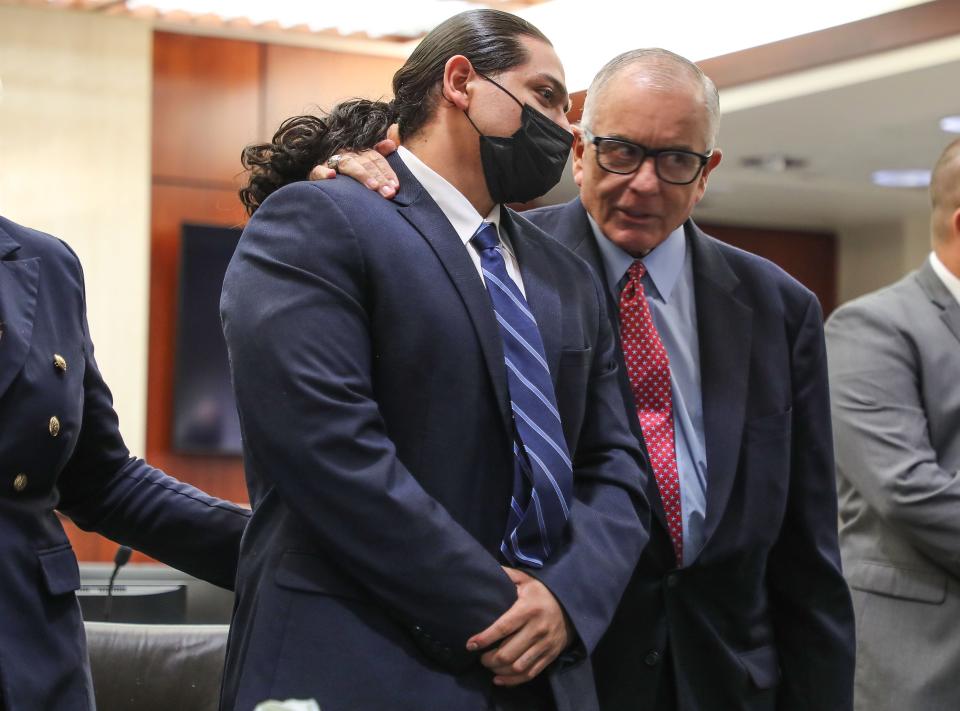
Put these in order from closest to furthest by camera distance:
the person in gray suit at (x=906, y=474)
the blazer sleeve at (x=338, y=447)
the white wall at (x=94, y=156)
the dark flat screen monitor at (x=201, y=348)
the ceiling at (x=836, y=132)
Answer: the blazer sleeve at (x=338, y=447)
the person in gray suit at (x=906, y=474)
the ceiling at (x=836, y=132)
the white wall at (x=94, y=156)
the dark flat screen monitor at (x=201, y=348)

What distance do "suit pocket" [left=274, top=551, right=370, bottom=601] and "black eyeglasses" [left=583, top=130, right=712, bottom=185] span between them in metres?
0.84

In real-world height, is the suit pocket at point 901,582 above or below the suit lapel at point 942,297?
below

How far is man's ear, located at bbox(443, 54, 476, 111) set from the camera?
1861mm

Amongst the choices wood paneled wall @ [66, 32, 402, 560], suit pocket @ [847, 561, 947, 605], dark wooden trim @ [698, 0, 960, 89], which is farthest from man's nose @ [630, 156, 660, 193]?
wood paneled wall @ [66, 32, 402, 560]

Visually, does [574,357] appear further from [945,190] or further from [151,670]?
[945,190]

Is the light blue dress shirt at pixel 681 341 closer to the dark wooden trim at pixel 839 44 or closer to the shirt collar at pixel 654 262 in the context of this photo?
the shirt collar at pixel 654 262

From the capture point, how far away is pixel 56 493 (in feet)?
6.19

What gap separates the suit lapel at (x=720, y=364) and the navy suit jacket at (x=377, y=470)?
0.32 metres

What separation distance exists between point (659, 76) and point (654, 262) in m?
0.31

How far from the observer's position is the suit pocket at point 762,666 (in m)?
Answer: 2.15

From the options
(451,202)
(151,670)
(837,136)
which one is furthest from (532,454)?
(837,136)

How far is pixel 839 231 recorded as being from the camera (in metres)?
12.0

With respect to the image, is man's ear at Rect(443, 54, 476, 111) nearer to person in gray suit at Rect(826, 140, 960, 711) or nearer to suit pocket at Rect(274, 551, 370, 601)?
suit pocket at Rect(274, 551, 370, 601)

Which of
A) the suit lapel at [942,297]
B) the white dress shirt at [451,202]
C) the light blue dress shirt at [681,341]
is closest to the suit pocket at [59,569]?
the white dress shirt at [451,202]
